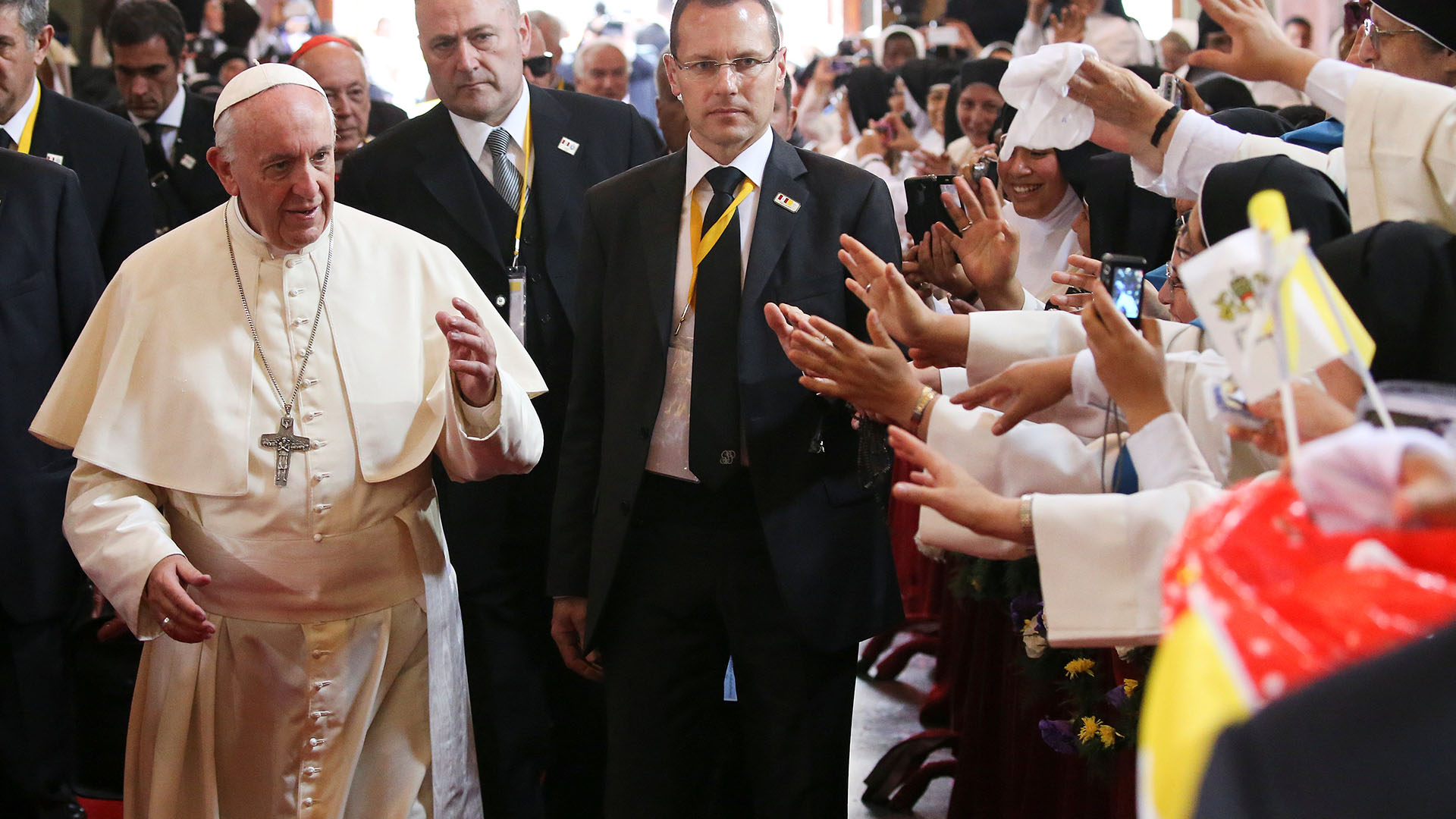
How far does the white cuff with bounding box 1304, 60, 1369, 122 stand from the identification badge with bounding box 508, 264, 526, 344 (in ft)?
7.02

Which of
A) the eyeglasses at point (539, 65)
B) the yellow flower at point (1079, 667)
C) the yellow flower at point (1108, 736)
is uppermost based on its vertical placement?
the eyeglasses at point (539, 65)

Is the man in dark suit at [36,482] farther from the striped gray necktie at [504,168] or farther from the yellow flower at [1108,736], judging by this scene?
the yellow flower at [1108,736]

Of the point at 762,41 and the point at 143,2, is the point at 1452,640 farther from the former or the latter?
the point at 143,2

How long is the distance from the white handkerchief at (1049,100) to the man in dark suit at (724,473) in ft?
1.26

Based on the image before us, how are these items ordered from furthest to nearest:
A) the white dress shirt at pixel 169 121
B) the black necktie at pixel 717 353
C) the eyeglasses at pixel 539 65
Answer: the eyeglasses at pixel 539 65 → the white dress shirt at pixel 169 121 → the black necktie at pixel 717 353

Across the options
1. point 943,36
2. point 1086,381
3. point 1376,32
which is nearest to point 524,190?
point 1086,381

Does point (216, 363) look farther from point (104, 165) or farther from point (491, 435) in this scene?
point (104, 165)

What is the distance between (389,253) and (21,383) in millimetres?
1282

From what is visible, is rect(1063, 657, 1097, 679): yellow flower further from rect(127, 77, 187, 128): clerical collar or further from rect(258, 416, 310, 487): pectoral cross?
rect(127, 77, 187, 128): clerical collar

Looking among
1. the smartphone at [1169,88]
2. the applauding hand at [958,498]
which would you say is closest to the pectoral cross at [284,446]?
the applauding hand at [958,498]

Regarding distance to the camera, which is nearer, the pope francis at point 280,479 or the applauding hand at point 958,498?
the applauding hand at point 958,498

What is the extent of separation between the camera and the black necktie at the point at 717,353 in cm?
310

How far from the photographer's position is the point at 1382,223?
2.08 m

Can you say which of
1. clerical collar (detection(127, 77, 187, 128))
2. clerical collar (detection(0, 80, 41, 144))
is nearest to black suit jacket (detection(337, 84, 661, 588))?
clerical collar (detection(0, 80, 41, 144))
